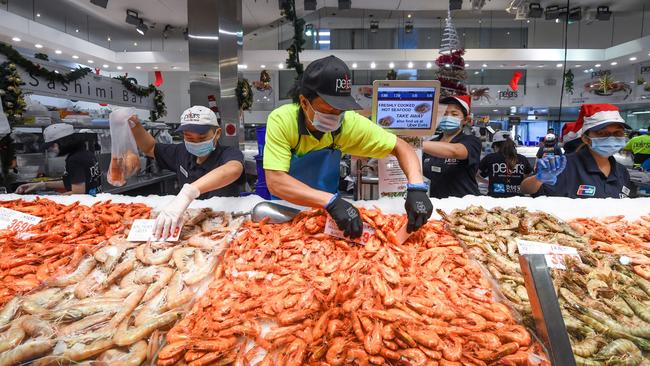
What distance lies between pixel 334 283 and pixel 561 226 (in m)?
1.38

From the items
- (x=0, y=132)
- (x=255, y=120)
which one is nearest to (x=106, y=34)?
(x=255, y=120)

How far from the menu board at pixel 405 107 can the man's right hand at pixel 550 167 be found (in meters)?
1.03

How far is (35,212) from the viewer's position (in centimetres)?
225

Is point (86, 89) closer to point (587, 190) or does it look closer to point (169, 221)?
point (169, 221)

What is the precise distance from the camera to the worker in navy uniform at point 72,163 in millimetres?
4051

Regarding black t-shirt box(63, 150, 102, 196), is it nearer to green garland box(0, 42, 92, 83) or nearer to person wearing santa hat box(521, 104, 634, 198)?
green garland box(0, 42, 92, 83)

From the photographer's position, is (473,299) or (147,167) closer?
(473,299)

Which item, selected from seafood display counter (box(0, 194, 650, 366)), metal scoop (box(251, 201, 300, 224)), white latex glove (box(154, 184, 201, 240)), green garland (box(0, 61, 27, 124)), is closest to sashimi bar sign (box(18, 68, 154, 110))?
green garland (box(0, 61, 27, 124))

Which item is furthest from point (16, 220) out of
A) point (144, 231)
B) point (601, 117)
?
point (601, 117)

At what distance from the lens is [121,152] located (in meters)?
2.41

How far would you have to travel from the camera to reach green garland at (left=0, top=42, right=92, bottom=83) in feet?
12.8

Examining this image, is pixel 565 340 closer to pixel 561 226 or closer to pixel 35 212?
pixel 561 226

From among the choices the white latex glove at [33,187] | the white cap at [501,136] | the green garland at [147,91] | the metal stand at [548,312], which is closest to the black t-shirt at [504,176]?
the white cap at [501,136]

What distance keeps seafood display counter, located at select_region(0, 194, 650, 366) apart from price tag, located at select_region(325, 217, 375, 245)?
0.07 feet
